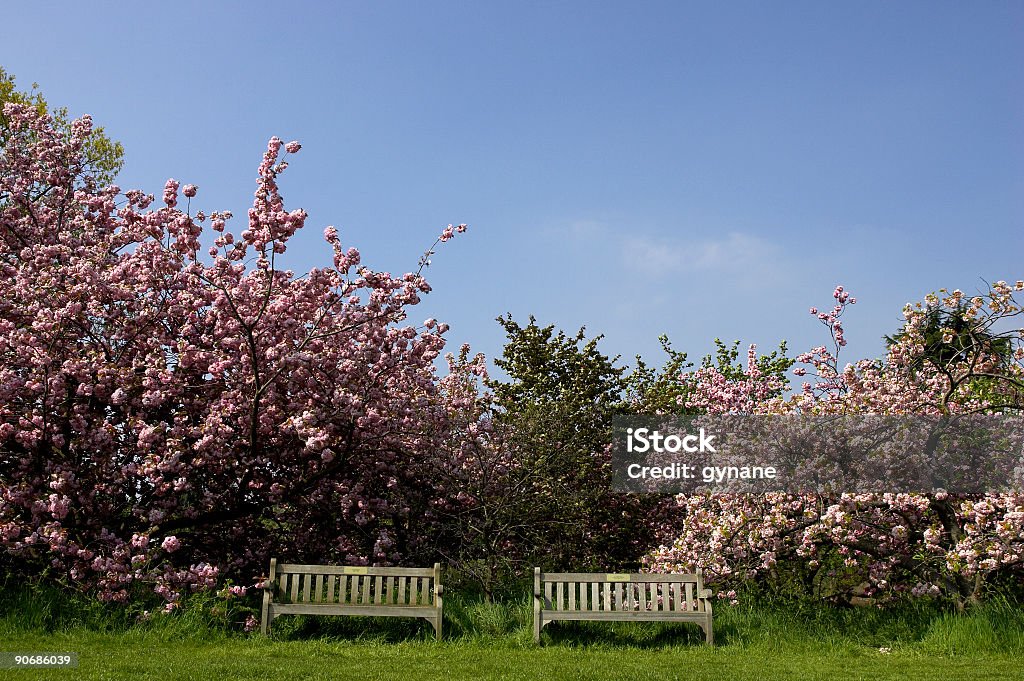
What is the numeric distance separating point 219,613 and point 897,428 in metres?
7.77

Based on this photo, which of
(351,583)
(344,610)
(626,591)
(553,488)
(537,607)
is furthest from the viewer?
(553,488)

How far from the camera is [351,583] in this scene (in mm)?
9281

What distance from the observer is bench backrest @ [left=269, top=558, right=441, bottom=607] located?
30.4 ft

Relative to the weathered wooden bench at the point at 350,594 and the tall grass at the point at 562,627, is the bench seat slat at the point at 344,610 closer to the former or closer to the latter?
the weathered wooden bench at the point at 350,594

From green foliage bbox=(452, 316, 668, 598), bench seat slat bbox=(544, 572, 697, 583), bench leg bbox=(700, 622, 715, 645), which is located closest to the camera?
bench leg bbox=(700, 622, 715, 645)

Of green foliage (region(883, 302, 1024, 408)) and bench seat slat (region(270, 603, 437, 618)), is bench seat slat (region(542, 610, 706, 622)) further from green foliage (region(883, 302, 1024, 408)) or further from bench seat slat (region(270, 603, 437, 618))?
green foliage (region(883, 302, 1024, 408))

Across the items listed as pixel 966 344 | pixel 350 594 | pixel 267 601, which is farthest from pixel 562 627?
pixel 966 344

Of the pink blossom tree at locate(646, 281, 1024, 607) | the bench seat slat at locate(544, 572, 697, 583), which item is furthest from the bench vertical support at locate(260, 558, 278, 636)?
the pink blossom tree at locate(646, 281, 1024, 607)

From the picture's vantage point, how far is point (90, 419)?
986 centimetres

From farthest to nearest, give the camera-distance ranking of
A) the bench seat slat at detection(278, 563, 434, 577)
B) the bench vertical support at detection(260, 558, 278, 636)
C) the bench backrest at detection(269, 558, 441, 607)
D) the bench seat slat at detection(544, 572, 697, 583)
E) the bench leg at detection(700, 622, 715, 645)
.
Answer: the bench seat slat at detection(544, 572, 697, 583), the bench seat slat at detection(278, 563, 434, 577), the bench backrest at detection(269, 558, 441, 607), the bench leg at detection(700, 622, 715, 645), the bench vertical support at detection(260, 558, 278, 636)

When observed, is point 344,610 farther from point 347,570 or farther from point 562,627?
point 562,627

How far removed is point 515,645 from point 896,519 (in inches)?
190

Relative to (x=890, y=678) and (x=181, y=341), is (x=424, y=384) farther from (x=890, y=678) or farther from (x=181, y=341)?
(x=890, y=678)

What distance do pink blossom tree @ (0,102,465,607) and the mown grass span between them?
701 millimetres
